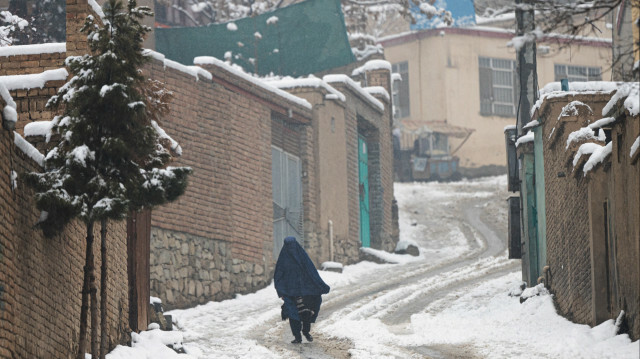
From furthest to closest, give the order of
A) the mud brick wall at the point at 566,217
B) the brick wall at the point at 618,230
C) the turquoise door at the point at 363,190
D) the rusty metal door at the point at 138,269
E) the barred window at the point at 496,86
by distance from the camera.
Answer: the barred window at the point at 496,86 < the turquoise door at the point at 363,190 < the rusty metal door at the point at 138,269 < the mud brick wall at the point at 566,217 < the brick wall at the point at 618,230

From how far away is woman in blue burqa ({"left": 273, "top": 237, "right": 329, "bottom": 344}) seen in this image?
1378cm

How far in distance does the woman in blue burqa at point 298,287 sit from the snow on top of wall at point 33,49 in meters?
4.12

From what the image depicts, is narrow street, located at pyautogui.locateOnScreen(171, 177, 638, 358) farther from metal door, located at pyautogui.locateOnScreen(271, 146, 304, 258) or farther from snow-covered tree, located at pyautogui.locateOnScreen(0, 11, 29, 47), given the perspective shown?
snow-covered tree, located at pyautogui.locateOnScreen(0, 11, 29, 47)

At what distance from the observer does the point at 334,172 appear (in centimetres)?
2478

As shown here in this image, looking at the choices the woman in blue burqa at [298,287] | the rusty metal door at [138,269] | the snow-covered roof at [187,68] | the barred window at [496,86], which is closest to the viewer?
the rusty metal door at [138,269]

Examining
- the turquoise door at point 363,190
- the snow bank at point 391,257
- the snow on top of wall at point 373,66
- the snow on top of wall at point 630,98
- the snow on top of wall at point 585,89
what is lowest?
the snow bank at point 391,257

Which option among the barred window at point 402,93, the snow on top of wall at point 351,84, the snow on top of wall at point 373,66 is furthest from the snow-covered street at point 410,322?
the barred window at point 402,93

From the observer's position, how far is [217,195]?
1898 centimetres

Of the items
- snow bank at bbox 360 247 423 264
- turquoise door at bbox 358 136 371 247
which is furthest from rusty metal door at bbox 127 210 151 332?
turquoise door at bbox 358 136 371 247

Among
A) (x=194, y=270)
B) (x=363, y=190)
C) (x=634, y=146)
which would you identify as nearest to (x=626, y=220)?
(x=634, y=146)

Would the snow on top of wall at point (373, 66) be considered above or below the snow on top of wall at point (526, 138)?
above

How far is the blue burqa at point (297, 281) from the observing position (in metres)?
14.0

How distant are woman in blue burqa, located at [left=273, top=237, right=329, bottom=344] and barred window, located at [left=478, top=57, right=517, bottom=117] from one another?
90.7ft

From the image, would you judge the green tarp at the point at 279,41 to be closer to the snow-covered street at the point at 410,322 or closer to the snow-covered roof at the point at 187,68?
the snow-covered street at the point at 410,322
